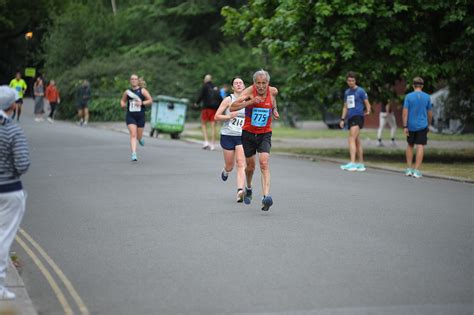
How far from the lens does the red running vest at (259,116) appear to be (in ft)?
42.0

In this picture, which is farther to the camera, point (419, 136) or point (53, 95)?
point (53, 95)

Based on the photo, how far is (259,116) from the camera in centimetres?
1295

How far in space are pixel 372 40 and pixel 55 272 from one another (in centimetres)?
1581

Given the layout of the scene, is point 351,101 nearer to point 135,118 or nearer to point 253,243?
point 135,118

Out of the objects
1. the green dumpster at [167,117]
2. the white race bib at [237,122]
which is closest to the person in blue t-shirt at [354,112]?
the white race bib at [237,122]

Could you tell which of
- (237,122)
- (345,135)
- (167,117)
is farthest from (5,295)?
(345,135)

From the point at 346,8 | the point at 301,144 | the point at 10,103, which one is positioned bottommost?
the point at 301,144

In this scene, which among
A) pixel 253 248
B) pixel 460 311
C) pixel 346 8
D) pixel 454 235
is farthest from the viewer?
pixel 346 8

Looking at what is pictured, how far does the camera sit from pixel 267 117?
42.6ft

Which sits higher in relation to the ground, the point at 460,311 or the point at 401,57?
the point at 401,57

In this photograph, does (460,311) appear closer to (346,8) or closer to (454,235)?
(454,235)

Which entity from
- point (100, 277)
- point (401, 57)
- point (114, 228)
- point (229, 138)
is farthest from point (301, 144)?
point (100, 277)

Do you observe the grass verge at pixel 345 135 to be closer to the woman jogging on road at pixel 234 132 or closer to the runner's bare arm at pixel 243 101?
the woman jogging on road at pixel 234 132

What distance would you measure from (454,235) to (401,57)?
12665 mm
